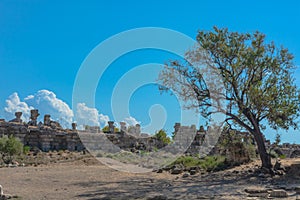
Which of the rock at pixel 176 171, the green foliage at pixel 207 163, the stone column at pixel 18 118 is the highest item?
the stone column at pixel 18 118

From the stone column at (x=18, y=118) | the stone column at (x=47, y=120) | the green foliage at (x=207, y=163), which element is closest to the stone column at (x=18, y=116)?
the stone column at (x=18, y=118)

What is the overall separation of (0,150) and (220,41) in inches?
667

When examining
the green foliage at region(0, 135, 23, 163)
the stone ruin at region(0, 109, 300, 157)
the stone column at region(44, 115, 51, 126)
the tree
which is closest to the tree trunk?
the tree

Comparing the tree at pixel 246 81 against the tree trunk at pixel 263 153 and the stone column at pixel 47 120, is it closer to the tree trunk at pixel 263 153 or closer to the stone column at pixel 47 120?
the tree trunk at pixel 263 153

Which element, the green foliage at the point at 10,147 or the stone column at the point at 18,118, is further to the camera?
the stone column at the point at 18,118

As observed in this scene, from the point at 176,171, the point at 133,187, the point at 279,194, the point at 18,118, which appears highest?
the point at 18,118

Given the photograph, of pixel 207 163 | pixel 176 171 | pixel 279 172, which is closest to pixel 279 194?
pixel 279 172

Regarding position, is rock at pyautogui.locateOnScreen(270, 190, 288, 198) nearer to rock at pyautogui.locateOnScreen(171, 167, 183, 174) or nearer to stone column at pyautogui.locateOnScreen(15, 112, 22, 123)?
rock at pyautogui.locateOnScreen(171, 167, 183, 174)

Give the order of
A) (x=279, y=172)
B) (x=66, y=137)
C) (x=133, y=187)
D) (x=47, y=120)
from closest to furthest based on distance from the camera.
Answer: (x=133, y=187)
(x=279, y=172)
(x=66, y=137)
(x=47, y=120)

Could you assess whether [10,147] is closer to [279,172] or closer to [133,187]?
[133,187]

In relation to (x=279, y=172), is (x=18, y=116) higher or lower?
higher

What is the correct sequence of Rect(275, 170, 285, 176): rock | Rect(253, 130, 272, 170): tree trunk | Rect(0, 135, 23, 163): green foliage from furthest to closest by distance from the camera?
Rect(0, 135, 23, 163): green foliage → Rect(253, 130, 272, 170): tree trunk → Rect(275, 170, 285, 176): rock

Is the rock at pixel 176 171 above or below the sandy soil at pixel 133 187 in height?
above

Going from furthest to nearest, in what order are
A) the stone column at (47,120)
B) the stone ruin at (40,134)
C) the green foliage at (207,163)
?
the stone column at (47,120) → the stone ruin at (40,134) → the green foliage at (207,163)
